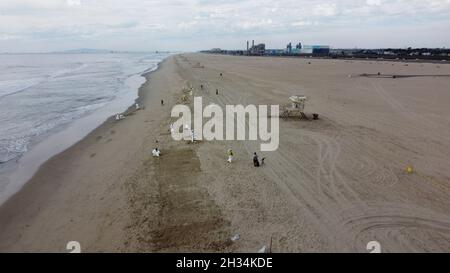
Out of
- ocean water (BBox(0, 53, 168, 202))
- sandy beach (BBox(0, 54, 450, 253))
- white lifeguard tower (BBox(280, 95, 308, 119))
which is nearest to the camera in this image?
sandy beach (BBox(0, 54, 450, 253))

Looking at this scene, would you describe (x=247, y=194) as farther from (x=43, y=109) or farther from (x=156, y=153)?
(x=43, y=109)

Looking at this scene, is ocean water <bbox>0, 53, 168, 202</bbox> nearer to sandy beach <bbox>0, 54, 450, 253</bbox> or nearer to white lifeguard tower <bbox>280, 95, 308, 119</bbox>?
sandy beach <bbox>0, 54, 450, 253</bbox>

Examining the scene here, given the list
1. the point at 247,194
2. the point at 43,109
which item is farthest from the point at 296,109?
the point at 43,109

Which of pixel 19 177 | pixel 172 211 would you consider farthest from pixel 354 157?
pixel 19 177

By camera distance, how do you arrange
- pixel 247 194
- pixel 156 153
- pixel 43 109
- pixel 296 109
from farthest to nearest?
pixel 43 109, pixel 296 109, pixel 156 153, pixel 247 194

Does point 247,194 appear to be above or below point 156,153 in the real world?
below

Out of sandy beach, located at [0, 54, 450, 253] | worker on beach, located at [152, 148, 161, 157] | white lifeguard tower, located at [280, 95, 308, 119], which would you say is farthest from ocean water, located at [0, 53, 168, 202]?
white lifeguard tower, located at [280, 95, 308, 119]

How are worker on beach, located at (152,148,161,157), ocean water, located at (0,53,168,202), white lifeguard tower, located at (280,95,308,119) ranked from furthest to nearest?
1. white lifeguard tower, located at (280,95,308,119)
2. ocean water, located at (0,53,168,202)
3. worker on beach, located at (152,148,161,157)

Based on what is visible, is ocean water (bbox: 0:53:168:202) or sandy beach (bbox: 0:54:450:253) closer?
sandy beach (bbox: 0:54:450:253)

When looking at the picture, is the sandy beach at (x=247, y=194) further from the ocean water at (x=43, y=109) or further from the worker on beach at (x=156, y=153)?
the ocean water at (x=43, y=109)

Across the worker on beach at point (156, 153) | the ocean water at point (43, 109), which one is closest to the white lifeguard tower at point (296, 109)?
the worker on beach at point (156, 153)
